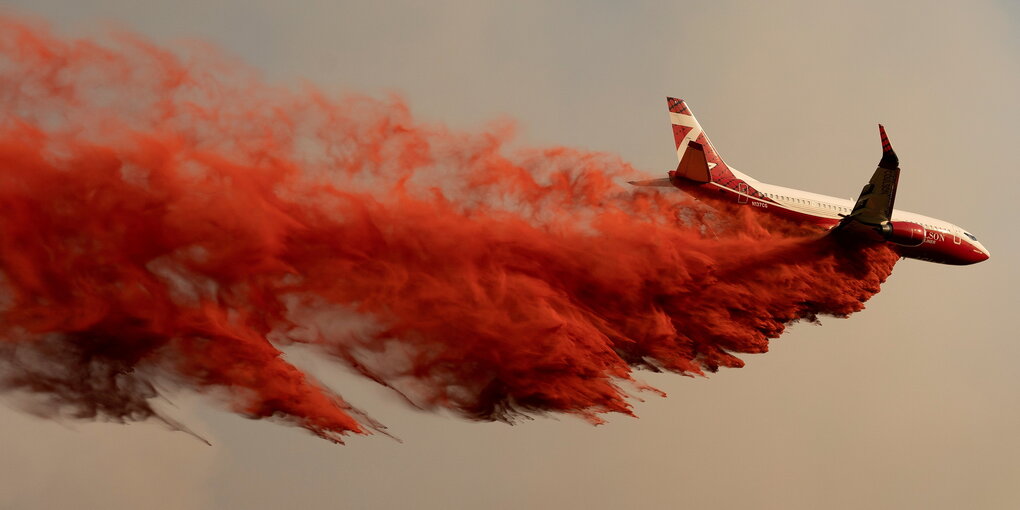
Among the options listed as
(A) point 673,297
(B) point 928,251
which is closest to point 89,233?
(A) point 673,297

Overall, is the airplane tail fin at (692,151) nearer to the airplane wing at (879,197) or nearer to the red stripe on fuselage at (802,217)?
the red stripe on fuselage at (802,217)

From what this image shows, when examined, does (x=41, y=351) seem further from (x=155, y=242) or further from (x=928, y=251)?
(x=928, y=251)

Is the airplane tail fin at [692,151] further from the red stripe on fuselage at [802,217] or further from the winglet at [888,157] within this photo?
the winglet at [888,157]

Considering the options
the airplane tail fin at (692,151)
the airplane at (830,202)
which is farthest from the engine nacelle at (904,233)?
the airplane tail fin at (692,151)

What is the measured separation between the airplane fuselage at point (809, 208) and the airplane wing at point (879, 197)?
5.47 ft

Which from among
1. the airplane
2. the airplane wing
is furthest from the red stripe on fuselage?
the airplane wing

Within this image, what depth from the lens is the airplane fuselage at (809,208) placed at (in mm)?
38656

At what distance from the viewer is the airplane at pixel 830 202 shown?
122 feet

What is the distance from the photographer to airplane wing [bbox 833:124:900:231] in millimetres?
36972

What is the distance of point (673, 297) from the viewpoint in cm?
3559

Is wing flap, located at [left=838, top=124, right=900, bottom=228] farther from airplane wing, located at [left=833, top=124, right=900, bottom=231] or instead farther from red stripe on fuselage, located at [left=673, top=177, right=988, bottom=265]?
red stripe on fuselage, located at [left=673, top=177, right=988, bottom=265]

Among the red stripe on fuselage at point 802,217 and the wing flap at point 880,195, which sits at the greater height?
the wing flap at point 880,195

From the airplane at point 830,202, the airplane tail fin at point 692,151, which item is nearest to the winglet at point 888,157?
the airplane at point 830,202

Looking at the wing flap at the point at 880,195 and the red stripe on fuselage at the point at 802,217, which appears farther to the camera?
the red stripe on fuselage at the point at 802,217
